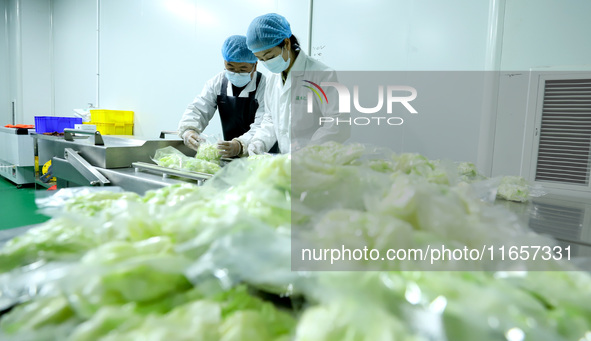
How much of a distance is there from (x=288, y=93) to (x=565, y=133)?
6.80 feet

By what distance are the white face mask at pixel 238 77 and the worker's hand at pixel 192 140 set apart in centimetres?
65

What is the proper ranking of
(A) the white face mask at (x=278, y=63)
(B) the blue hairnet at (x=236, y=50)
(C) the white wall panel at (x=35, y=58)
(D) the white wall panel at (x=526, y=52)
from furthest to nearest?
(C) the white wall panel at (x=35, y=58), (B) the blue hairnet at (x=236, y=50), (A) the white face mask at (x=278, y=63), (D) the white wall panel at (x=526, y=52)

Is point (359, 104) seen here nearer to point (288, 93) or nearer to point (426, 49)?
point (426, 49)

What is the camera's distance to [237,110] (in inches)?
137

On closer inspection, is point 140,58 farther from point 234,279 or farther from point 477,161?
point 234,279

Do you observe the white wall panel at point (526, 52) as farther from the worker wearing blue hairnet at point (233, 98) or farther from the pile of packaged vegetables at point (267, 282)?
the pile of packaged vegetables at point (267, 282)

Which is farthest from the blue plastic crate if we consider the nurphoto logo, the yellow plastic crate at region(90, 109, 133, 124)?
the nurphoto logo

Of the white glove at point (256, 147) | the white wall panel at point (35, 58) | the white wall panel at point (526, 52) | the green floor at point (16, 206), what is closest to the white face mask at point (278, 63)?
the white glove at point (256, 147)

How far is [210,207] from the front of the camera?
1.91 ft

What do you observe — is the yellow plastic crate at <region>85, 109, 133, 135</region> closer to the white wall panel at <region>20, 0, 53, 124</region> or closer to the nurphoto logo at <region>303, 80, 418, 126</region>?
the nurphoto logo at <region>303, 80, 418, 126</region>

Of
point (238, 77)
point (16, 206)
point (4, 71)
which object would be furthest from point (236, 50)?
point (4, 71)

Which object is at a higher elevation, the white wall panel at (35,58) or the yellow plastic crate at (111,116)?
the white wall panel at (35,58)

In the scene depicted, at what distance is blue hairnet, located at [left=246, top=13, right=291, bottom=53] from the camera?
94.0 inches

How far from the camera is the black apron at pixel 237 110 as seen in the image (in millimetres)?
3428
